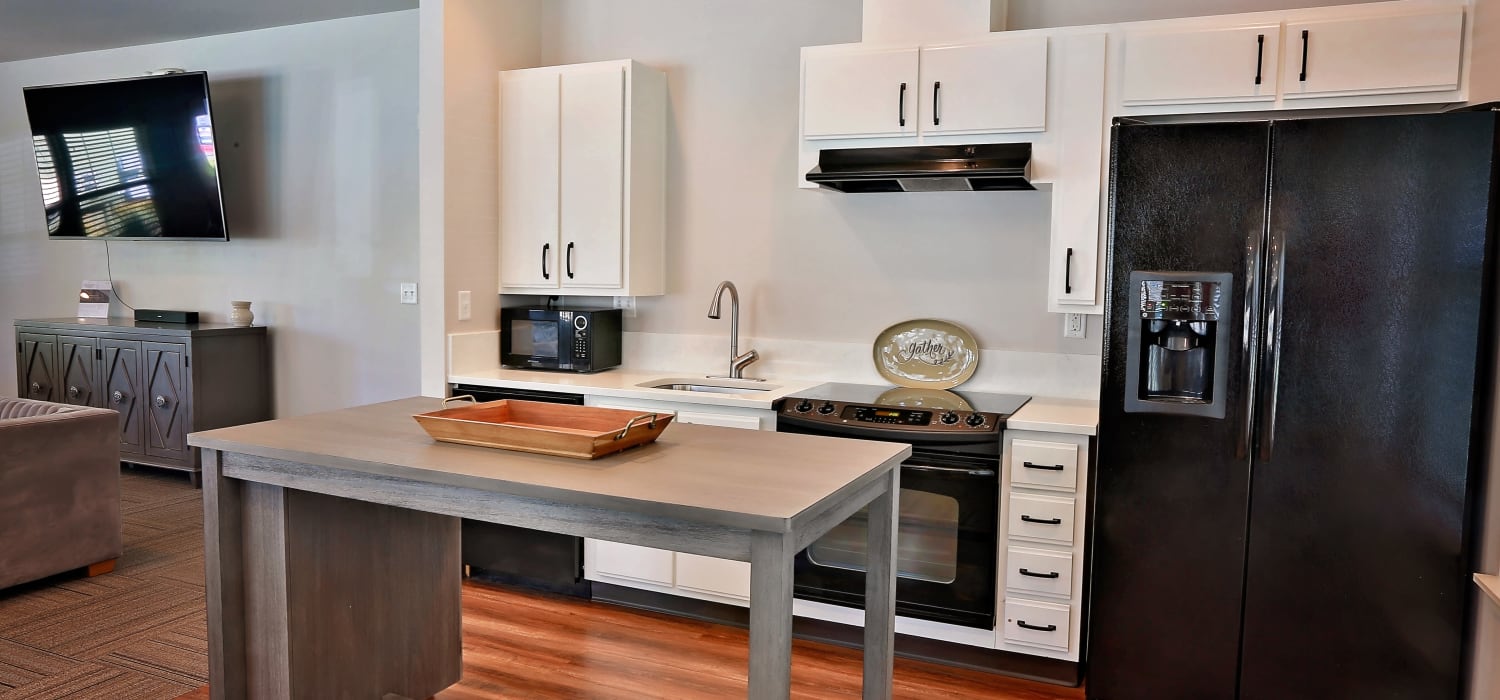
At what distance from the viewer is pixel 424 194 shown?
3.92 meters

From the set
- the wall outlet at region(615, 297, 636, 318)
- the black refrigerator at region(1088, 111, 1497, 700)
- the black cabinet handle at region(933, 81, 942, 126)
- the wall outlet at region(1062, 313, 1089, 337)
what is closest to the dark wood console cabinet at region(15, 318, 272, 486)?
the wall outlet at region(615, 297, 636, 318)

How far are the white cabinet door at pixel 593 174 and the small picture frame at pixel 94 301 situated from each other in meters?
3.70

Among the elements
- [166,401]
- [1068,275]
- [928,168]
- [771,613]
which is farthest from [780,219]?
[166,401]

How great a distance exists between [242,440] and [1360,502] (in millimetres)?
2803

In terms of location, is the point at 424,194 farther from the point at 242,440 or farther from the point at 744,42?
the point at 242,440

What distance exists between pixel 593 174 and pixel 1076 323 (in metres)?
1.93

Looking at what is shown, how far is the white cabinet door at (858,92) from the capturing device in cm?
334

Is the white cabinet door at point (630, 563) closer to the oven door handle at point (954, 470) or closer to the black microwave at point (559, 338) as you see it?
the black microwave at point (559, 338)

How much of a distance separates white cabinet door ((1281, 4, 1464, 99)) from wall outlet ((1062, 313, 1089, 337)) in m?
0.95

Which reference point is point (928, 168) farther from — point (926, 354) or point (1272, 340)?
point (1272, 340)

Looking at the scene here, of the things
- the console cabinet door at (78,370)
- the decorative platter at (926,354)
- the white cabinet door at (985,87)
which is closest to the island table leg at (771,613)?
A: the white cabinet door at (985,87)

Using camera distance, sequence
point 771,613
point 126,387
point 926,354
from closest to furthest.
Result: point 771,613
point 926,354
point 126,387

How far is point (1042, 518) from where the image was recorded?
3016mm

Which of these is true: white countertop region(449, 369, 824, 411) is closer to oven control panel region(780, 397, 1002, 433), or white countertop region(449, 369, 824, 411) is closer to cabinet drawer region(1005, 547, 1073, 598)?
oven control panel region(780, 397, 1002, 433)
